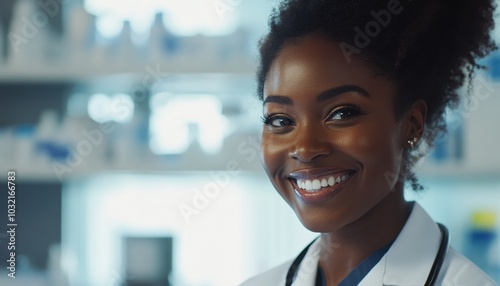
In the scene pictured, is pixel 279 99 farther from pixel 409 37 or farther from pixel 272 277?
pixel 272 277

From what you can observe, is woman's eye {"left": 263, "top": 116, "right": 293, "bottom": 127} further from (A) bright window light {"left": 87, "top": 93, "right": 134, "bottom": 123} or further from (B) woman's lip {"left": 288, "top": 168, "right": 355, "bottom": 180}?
(A) bright window light {"left": 87, "top": 93, "right": 134, "bottom": 123}

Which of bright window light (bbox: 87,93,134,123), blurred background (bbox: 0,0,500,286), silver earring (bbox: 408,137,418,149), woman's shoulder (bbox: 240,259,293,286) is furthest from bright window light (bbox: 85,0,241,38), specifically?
silver earring (bbox: 408,137,418,149)

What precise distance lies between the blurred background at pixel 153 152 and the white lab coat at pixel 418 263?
0.99 metres

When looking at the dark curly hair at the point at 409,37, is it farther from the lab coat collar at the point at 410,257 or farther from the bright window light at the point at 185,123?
the bright window light at the point at 185,123

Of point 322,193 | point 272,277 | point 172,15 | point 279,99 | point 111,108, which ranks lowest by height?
point 272,277

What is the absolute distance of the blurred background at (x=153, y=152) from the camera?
1.88 metres

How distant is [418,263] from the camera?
0.85 m

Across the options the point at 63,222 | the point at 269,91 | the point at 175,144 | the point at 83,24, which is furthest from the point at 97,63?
the point at 269,91

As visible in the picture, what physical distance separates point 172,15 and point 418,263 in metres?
1.35

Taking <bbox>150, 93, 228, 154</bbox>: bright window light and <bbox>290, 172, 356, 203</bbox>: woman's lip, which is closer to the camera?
<bbox>290, 172, 356, 203</bbox>: woman's lip

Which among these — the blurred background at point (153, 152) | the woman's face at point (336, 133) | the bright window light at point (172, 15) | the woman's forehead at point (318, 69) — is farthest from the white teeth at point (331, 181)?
the bright window light at point (172, 15)

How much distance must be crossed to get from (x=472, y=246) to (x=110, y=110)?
110 centimetres

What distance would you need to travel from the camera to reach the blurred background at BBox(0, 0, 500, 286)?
74.1 inches

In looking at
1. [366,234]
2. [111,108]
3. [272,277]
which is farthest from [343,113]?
[111,108]
